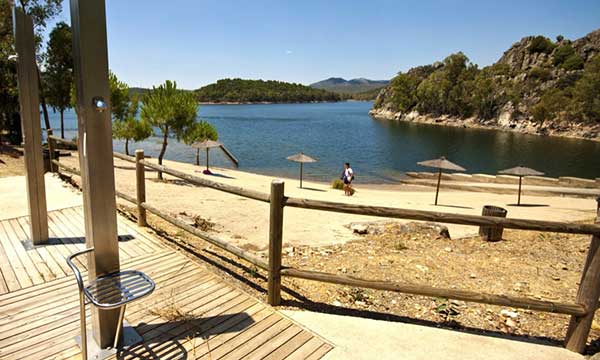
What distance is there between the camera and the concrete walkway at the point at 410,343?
299cm

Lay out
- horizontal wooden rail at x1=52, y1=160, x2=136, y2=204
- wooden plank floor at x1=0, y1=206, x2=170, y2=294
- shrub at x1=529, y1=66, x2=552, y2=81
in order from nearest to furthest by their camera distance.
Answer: wooden plank floor at x1=0, y1=206, x2=170, y2=294, horizontal wooden rail at x1=52, y1=160, x2=136, y2=204, shrub at x1=529, y1=66, x2=552, y2=81

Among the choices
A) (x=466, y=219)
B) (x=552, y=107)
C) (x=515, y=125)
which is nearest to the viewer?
(x=466, y=219)

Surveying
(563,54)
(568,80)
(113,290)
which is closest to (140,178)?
(113,290)

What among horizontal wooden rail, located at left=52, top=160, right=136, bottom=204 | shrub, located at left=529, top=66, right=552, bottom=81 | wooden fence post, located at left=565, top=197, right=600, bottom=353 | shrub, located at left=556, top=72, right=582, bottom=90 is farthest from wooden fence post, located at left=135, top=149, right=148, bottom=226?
shrub, located at left=529, top=66, right=552, bottom=81

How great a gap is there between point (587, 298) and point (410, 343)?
156 cm

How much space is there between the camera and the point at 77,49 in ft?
7.95

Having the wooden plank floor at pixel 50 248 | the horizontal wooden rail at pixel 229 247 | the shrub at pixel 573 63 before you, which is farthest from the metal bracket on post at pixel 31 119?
the shrub at pixel 573 63

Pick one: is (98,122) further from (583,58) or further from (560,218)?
(583,58)

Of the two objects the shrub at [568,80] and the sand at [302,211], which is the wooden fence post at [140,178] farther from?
the shrub at [568,80]

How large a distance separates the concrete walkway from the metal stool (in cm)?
149

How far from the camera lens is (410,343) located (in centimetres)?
315

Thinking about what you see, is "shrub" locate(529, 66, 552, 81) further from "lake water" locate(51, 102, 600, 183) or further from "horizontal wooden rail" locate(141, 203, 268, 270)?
"horizontal wooden rail" locate(141, 203, 268, 270)

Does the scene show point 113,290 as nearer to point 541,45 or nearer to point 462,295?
point 462,295

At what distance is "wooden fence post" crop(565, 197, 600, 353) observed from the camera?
2.93 meters
